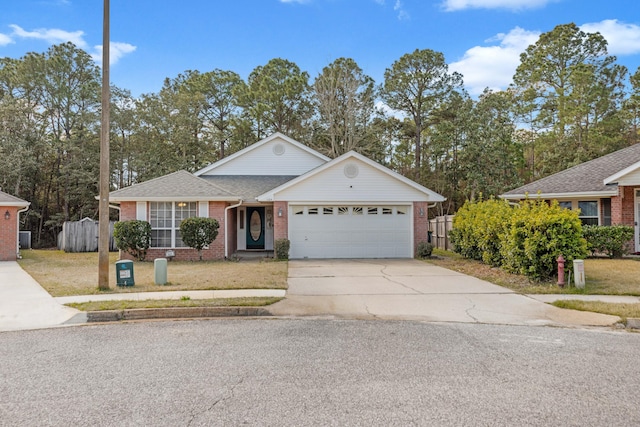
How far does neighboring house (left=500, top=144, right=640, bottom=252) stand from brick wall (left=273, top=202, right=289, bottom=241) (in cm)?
971

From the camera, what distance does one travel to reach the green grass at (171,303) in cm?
795

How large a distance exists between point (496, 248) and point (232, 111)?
1081 inches

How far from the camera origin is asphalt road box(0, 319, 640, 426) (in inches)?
144

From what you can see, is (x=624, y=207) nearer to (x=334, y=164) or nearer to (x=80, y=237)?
(x=334, y=164)

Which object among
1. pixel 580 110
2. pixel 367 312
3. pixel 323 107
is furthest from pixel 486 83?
pixel 367 312

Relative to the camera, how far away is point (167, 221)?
17453mm

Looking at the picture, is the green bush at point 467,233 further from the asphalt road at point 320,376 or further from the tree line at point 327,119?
the tree line at point 327,119

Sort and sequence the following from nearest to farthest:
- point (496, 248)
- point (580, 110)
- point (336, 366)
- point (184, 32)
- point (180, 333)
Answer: point (336, 366) → point (180, 333) → point (496, 248) → point (184, 32) → point (580, 110)

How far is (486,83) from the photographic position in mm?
33625

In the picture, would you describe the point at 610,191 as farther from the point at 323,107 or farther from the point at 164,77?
the point at 164,77

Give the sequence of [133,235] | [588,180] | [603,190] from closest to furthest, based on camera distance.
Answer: [133,235] < [603,190] < [588,180]

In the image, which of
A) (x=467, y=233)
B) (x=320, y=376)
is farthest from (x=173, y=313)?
(x=467, y=233)

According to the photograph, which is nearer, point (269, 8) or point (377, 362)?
point (377, 362)

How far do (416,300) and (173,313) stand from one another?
4715 millimetres
